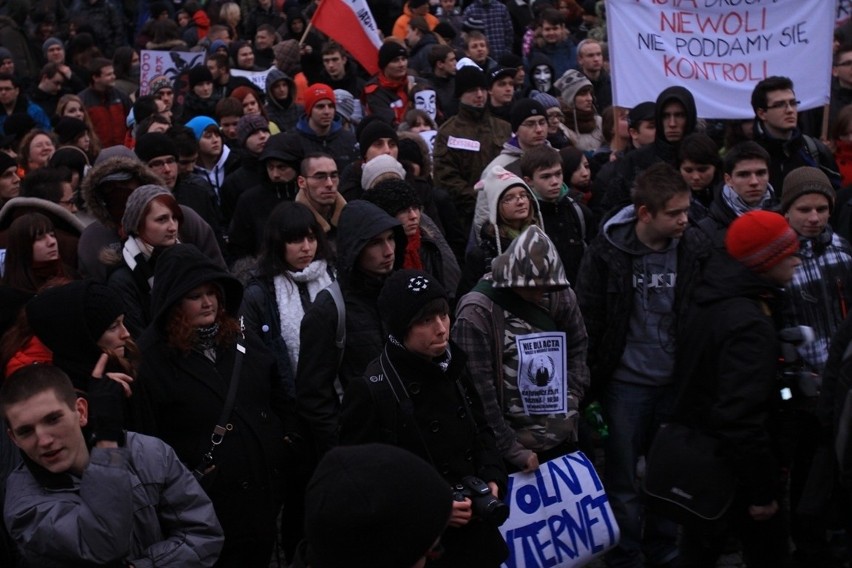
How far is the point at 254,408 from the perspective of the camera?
16.2 feet

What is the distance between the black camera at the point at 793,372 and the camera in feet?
15.7

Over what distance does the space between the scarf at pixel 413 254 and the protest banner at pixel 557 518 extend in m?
1.61

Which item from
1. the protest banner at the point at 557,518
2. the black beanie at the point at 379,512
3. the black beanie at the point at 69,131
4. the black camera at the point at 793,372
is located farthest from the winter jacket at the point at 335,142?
the black beanie at the point at 379,512

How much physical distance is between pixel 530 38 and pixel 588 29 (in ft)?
4.51

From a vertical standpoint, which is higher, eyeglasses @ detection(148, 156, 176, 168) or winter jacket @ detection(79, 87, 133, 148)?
winter jacket @ detection(79, 87, 133, 148)

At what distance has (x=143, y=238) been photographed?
5.88 meters

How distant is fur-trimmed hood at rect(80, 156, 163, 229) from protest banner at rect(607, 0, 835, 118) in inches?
150

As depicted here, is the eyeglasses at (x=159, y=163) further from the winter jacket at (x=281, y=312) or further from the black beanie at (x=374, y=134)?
the winter jacket at (x=281, y=312)

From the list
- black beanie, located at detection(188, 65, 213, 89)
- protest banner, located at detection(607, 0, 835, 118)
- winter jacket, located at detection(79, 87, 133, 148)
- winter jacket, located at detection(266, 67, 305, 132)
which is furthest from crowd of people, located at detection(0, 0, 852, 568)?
winter jacket, located at detection(79, 87, 133, 148)

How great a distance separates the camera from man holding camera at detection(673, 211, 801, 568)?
4.72m

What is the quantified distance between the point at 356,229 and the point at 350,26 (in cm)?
731

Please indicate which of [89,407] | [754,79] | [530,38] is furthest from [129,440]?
[530,38]

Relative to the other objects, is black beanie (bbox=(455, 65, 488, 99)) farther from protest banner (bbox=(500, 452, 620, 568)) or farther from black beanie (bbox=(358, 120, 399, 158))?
protest banner (bbox=(500, 452, 620, 568))

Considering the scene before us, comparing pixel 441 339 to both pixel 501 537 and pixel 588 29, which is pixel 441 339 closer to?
pixel 501 537
